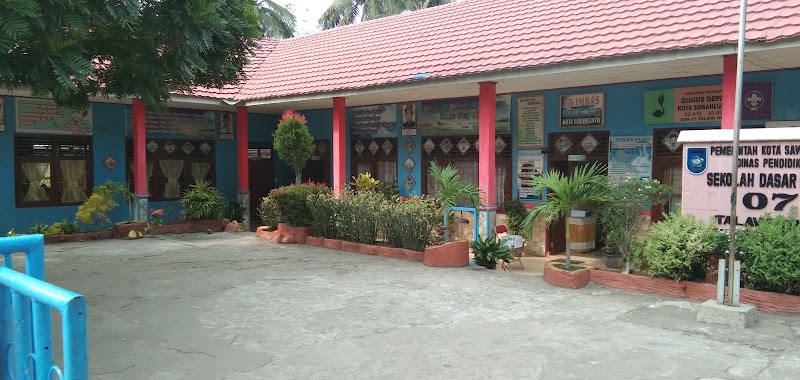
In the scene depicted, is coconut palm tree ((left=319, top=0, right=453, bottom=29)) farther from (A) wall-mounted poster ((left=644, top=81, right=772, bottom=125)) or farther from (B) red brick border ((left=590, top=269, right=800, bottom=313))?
(B) red brick border ((left=590, top=269, right=800, bottom=313))

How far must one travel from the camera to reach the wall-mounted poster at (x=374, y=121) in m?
13.9

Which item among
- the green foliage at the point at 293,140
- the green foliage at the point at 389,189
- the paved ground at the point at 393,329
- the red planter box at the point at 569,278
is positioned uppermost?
A: the green foliage at the point at 293,140

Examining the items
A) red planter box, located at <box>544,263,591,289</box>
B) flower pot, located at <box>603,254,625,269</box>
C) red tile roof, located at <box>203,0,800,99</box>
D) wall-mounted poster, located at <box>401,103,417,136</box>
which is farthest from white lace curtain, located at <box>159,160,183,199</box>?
flower pot, located at <box>603,254,625,269</box>

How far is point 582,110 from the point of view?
35.3ft

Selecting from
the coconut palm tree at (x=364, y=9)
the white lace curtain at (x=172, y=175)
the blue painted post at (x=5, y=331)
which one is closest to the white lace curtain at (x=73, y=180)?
the white lace curtain at (x=172, y=175)

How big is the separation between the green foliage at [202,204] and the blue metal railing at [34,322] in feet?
35.2

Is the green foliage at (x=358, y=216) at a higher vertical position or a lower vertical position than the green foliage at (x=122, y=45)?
lower

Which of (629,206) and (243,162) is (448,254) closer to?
(629,206)

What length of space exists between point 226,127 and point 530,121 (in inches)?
313

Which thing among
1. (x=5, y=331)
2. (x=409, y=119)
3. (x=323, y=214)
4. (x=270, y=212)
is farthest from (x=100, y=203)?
(x=5, y=331)

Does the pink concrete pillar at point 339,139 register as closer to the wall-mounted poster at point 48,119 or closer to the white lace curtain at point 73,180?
the wall-mounted poster at point 48,119

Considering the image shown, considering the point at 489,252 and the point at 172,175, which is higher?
the point at 172,175

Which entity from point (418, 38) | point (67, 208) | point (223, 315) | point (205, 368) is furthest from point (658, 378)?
point (67, 208)

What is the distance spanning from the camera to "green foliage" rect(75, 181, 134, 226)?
12.0 metres
